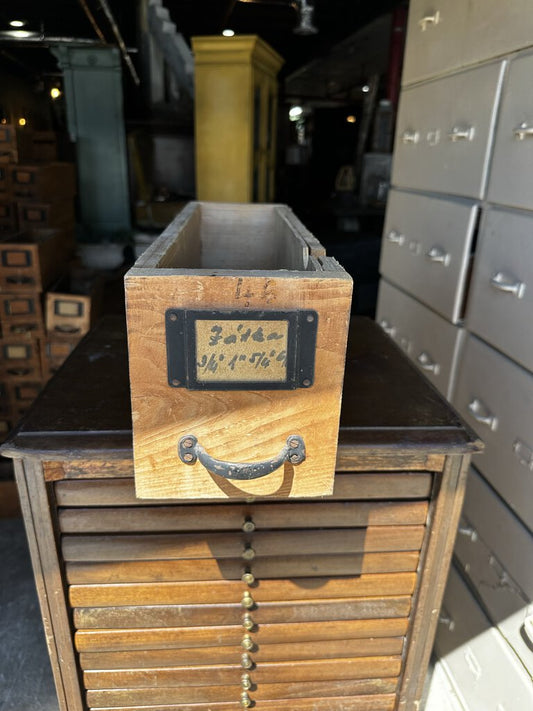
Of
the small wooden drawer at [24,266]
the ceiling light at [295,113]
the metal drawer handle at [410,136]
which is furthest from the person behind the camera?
the ceiling light at [295,113]

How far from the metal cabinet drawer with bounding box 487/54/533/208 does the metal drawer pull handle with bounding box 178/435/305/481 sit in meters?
0.81

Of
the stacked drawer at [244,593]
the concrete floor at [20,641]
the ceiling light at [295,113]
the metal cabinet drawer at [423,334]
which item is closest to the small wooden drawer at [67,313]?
the concrete floor at [20,641]

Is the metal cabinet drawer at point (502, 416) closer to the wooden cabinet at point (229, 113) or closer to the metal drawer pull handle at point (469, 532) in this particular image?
the metal drawer pull handle at point (469, 532)

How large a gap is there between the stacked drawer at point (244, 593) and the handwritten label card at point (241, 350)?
0.33 m

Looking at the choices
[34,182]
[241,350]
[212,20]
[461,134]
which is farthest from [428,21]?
[212,20]

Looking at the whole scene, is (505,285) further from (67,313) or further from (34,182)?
(34,182)

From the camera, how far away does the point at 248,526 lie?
940mm

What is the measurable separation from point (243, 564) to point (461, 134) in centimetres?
124

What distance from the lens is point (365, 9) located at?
6.22 meters

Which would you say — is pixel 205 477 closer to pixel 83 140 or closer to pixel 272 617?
pixel 272 617

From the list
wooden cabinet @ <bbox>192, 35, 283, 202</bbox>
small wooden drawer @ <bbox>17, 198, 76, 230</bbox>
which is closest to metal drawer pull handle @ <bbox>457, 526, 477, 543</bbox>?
small wooden drawer @ <bbox>17, 198, 76, 230</bbox>

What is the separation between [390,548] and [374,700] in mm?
400

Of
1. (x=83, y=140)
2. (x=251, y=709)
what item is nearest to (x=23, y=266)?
(x=251, y=709)

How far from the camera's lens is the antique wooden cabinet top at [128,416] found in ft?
2.78
